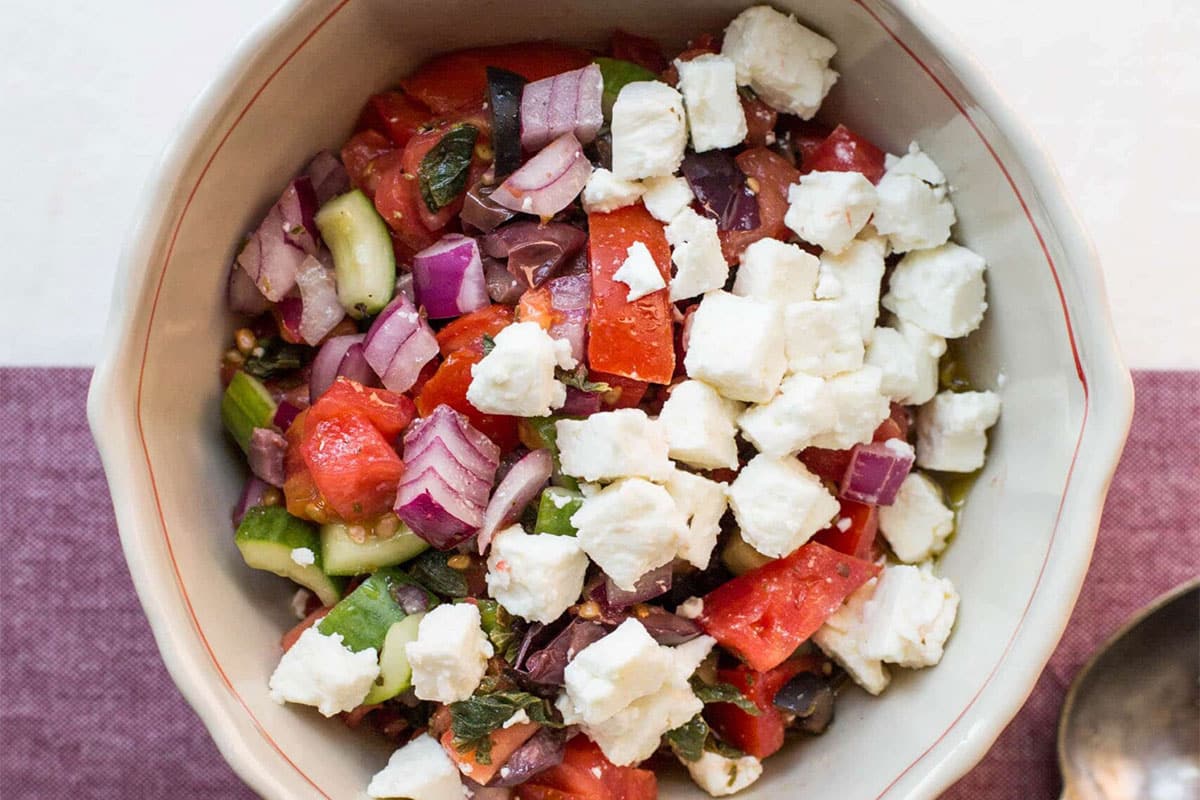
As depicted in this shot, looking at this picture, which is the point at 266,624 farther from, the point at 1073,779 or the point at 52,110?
the point at 1073,779

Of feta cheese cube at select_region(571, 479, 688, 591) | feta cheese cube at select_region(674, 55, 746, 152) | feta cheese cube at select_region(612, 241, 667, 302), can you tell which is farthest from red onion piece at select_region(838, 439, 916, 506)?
feta cheese cube at select_region(674, 55, 746, 152)

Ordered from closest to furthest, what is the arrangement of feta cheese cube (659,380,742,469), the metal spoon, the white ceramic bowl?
the white ceramic bowl, feta cheese cube (659,380,742,469), the metal spoon

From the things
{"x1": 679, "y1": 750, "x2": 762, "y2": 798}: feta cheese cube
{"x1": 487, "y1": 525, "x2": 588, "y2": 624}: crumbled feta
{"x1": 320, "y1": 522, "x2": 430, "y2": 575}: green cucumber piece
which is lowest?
{"x1": 679, "y1": 750, "x2": 762, "y2": 798}: feta cheese cube

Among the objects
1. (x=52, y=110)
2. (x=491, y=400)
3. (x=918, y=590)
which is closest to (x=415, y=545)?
(x=491, y=400)

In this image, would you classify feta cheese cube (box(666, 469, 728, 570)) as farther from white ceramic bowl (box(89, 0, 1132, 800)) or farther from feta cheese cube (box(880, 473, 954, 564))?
white ceramic bowl (box(89, 0, 1132, 800))

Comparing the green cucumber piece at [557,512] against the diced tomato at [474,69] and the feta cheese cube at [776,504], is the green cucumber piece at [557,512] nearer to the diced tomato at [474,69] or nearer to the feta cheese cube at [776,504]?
the feta cheese cube at [776,504]

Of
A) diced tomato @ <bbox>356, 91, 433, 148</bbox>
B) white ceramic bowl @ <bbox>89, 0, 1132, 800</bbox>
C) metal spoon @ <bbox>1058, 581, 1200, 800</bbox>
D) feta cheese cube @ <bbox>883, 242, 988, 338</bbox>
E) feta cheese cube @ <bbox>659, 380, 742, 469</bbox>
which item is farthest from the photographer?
metal spoon @ <bbox>1058, 581, 1200, 800</bbox>

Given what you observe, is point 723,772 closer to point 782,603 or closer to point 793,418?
point 782,603

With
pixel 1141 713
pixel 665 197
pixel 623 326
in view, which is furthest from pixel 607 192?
pixel 1141 713
